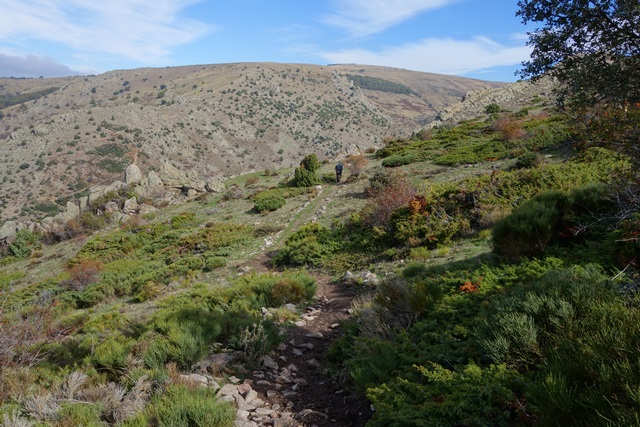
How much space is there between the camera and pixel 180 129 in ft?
253

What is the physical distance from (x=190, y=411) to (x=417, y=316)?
3298mm

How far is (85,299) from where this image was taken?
1352 cm

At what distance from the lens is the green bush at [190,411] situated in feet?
11.8

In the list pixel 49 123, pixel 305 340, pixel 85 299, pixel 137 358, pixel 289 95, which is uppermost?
pixel 289 95

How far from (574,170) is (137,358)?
38.2 feet

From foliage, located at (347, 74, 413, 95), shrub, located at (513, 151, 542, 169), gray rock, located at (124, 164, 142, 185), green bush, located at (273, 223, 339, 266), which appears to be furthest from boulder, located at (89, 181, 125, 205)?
foliage, located at (347, 74, 413, 95)

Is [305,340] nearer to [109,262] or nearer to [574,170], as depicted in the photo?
[574,170]

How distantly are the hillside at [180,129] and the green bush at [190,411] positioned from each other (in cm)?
4046

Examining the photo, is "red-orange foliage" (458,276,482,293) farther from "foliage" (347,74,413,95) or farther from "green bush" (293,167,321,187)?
"foliage" (347,74,413,95)

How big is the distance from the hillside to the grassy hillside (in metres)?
32.6

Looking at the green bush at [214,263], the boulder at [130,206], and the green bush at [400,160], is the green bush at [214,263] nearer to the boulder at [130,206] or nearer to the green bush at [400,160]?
the green bush at [400,160]

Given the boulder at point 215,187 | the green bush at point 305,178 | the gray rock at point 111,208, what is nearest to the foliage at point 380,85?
the boulder at point 215,187

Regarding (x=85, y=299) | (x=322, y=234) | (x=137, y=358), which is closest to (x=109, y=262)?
(x=85, y=299)

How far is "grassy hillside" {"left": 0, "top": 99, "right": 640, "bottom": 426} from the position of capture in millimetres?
2980
